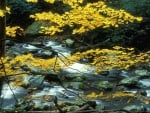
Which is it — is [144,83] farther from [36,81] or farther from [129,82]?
[36,81]

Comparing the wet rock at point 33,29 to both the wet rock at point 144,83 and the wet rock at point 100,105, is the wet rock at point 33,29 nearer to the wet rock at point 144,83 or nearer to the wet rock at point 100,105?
the wet rock at point 144,83

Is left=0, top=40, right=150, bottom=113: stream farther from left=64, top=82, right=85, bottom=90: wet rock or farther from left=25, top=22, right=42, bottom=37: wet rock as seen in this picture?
left=25, top=22, right=42, bottom=37: wet rock

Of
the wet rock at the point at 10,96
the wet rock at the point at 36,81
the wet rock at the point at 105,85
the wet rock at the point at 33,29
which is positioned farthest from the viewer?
the wet rock at the point at 33,29

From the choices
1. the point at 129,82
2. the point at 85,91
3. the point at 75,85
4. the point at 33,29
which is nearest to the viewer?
A: the point at 85,91

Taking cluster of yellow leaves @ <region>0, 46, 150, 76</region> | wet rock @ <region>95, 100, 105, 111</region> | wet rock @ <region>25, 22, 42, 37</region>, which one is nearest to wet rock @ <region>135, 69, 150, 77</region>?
wet rock @ <region>95, 100, 105, 111</region>

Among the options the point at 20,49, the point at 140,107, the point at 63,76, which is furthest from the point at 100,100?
the point at 20,49

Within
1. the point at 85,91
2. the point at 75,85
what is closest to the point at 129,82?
the point at 85,91

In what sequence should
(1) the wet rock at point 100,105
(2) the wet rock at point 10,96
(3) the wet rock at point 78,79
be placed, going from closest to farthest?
(1) the wet rock at point 100,105 < (2) the wet rock at point 10,96 < (3) the wet rock at point 78,79

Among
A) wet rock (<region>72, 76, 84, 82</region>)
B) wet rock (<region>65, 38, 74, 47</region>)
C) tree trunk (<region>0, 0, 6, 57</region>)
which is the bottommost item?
wet rock (<region>72, 76, 84, 82</region>)

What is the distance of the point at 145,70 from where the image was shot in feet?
43.3

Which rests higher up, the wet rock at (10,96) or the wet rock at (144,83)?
the wet rock at (144,83)

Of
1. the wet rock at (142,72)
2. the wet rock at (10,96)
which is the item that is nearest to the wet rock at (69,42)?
the wet rock at (142,72)

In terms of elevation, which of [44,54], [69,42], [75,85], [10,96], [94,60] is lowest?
[10,96]

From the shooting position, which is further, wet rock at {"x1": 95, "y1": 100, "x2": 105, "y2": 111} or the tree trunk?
wet rock at {"x1": 95, "y1": 100, "x2": 105, "y2": 111}
